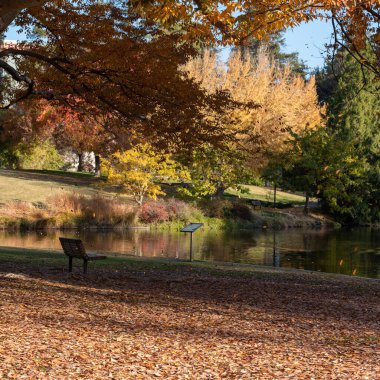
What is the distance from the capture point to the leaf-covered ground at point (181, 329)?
6.45 m

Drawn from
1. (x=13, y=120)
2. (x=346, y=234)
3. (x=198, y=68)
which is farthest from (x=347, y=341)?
(x=198, y=68)

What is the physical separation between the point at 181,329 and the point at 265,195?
45979mm

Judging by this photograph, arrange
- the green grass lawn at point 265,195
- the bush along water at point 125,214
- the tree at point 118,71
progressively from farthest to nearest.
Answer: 1. the green grass lawn at point 265,195
2. the bush along water at point 125,214
3. the tree at point 118,71

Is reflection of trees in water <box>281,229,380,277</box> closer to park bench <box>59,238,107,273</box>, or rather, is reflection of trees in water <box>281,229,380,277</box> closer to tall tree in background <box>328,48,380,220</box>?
tall tree in background <box>328,48,380,220</box>

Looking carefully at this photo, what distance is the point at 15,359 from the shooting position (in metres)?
6.36

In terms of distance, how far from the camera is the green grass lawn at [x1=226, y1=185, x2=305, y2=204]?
2018 inches

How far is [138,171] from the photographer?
37.9 metres

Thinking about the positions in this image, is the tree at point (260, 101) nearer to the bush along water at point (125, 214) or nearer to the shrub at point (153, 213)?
the bush along water at point (125, 214)

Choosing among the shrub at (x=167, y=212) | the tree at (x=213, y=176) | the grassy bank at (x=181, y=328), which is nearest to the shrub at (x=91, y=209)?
the shrub at (x=167, y=212)

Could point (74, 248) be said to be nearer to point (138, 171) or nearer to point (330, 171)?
point (138, 171)

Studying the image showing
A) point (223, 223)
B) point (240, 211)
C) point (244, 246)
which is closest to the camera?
point (244, 246)

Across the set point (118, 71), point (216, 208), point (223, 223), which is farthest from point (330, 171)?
point (118, 71)

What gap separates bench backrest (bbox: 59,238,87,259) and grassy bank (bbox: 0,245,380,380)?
53 cm

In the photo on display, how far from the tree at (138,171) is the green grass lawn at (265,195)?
42.9ft
